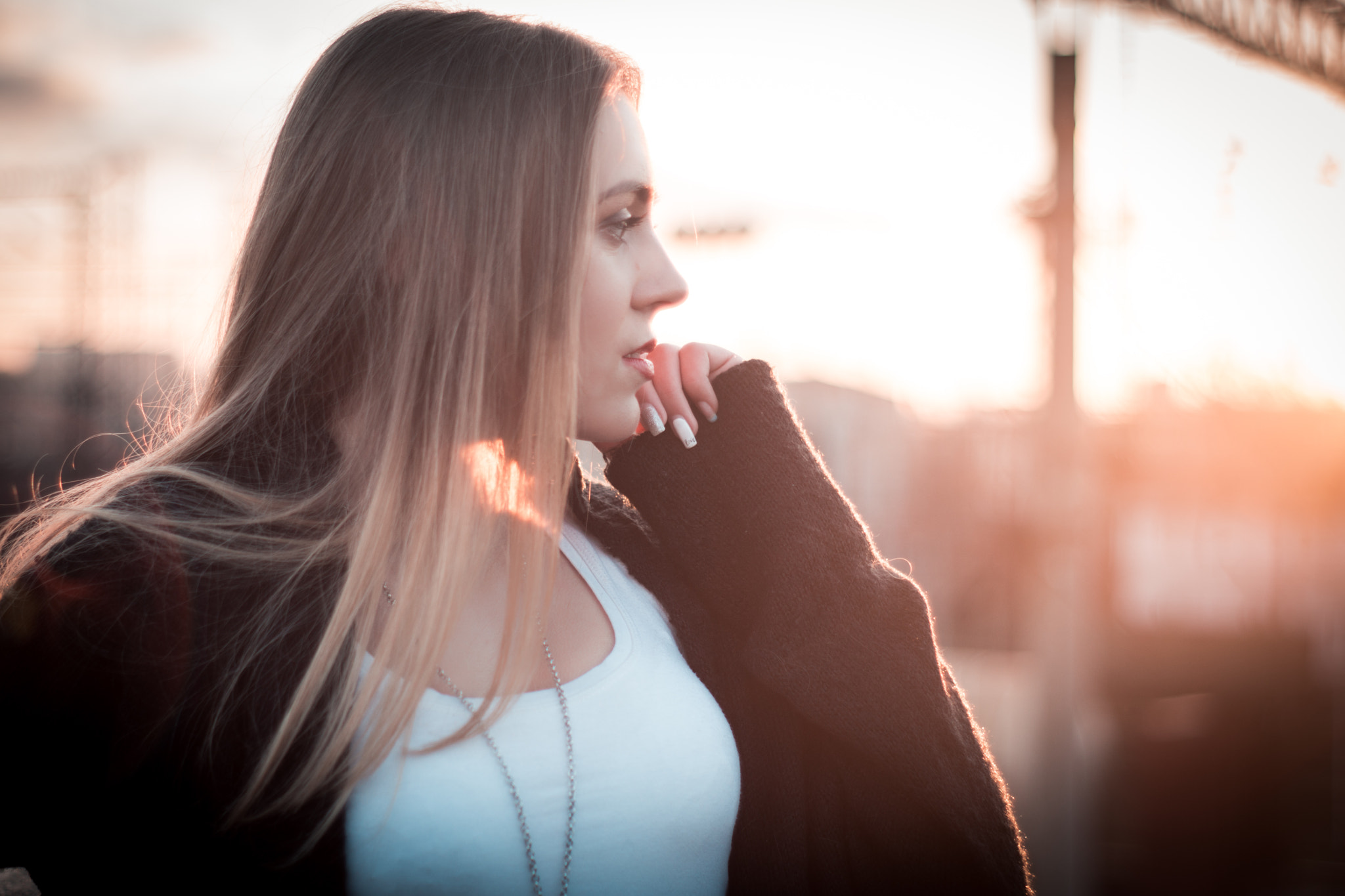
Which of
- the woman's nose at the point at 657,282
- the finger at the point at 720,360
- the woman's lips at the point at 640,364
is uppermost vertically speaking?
the woman's nose at the point at 657,282

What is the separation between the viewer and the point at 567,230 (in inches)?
48.2

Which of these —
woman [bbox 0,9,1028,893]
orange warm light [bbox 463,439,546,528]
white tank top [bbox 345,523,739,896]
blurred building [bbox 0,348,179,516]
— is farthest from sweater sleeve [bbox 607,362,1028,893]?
blurred building [bbox 0,348,179,516]

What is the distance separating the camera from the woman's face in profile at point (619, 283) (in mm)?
1273

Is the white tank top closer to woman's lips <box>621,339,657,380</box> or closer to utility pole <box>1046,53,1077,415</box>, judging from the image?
woman's lips <box>621,339,657,380</box>

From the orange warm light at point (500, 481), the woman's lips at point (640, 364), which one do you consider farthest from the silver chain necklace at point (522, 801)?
the woman's lips at point (640, 364)

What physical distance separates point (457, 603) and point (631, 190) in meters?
0.73

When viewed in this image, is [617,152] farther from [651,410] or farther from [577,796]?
[577,796]

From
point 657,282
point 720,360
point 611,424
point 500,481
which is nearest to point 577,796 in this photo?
point 500,481

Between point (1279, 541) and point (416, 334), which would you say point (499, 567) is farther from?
point (1279, 541)

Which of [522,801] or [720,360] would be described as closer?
[522,801]

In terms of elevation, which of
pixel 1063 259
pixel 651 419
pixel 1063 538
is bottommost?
pixel 1063 538

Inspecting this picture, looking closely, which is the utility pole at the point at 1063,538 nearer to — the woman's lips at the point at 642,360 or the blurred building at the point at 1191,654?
the blurred building at the point at 1191,654

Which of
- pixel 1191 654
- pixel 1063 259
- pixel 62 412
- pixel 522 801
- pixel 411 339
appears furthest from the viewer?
pixel 62 412

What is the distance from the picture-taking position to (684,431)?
1616 millimetres
